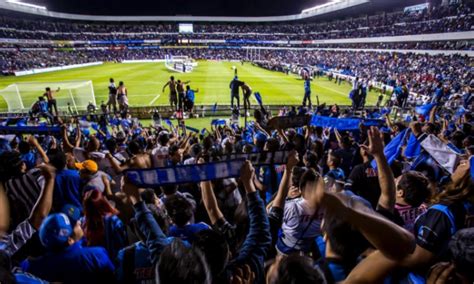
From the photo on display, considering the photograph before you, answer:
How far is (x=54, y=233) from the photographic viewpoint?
2.40m

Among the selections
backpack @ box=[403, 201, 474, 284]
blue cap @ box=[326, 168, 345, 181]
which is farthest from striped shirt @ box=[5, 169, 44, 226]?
backpack @ box=[403, 201, 474, 284]

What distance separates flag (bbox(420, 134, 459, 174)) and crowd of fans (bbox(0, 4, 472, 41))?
41.2 metres

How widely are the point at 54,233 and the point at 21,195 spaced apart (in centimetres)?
222

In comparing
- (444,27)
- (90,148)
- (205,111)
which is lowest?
(205,111)

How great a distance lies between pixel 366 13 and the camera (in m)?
67.4

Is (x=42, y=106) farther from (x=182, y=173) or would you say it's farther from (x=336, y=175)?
(x=182, y=173)

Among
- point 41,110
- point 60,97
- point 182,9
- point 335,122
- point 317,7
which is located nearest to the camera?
point 335,122

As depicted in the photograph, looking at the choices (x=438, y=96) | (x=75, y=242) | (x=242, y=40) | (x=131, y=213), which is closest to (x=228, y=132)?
(x=131, y=213)

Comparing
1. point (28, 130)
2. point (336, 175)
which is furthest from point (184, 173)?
point (28, 130)

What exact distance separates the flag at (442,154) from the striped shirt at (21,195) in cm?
596

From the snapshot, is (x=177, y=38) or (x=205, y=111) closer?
(x=205, y=111)

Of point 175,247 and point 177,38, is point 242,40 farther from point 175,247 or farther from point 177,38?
point 175,247

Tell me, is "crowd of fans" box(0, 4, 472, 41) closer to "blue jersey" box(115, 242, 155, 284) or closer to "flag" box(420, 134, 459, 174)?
"flag" box(420, 134, 459, 174)

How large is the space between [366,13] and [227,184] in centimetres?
7516
